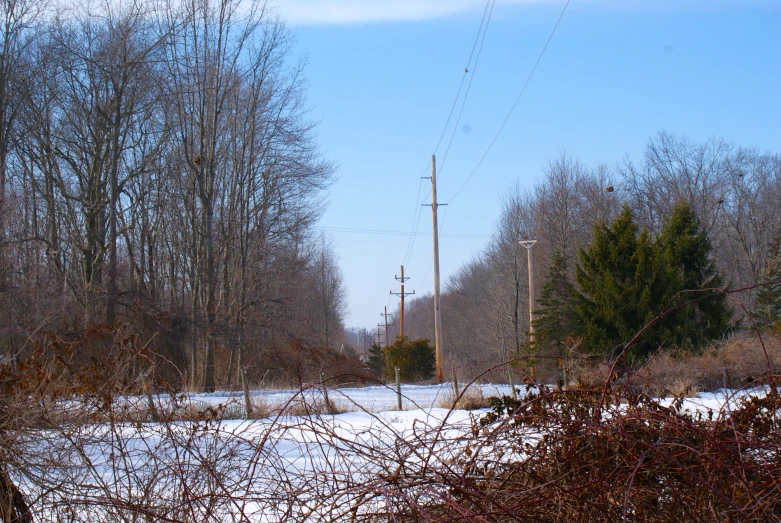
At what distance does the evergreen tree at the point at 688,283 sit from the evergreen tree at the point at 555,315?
3225 mm

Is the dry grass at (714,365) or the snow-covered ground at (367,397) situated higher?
the dry grass at (714,365)

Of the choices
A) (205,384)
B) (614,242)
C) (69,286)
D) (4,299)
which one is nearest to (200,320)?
(205,384)

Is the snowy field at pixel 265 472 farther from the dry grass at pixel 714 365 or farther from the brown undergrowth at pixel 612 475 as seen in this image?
the dry grass at pixel 714 365

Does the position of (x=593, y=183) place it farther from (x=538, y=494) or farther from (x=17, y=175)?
(x=538, y=494)

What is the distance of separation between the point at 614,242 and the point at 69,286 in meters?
17.7

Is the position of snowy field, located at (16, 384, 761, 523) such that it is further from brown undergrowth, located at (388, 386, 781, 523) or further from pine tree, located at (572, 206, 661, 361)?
pine tree, located at (572, 206, 661, 361)

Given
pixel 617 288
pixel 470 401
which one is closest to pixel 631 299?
pixel 617 288

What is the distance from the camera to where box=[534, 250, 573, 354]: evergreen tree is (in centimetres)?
2488

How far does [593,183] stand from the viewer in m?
44.2

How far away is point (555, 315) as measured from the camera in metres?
28.2

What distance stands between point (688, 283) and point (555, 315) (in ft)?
16.9

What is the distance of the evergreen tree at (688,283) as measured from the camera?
72.2 ft

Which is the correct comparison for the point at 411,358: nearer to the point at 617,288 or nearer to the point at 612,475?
the point at 617,288

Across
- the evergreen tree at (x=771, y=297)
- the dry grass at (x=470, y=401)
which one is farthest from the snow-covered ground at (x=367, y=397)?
the evergreen tree at (x=771, y=297)
